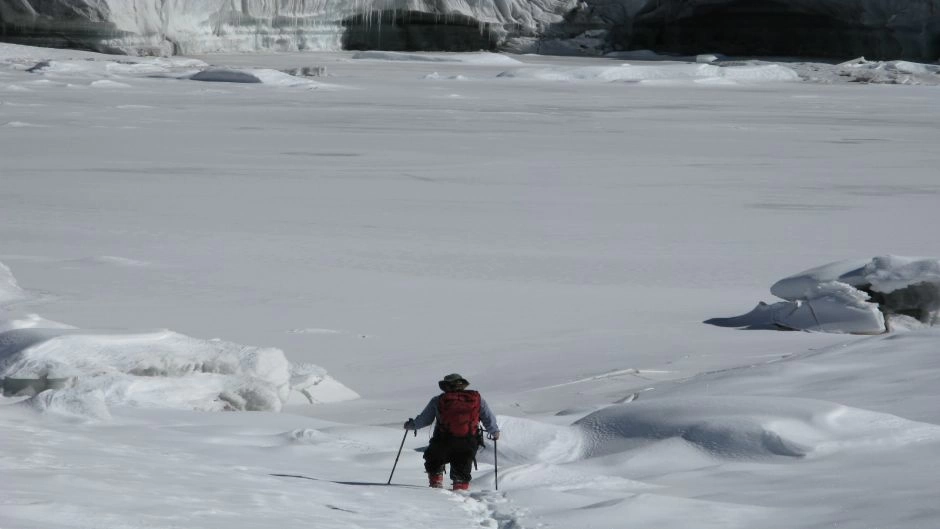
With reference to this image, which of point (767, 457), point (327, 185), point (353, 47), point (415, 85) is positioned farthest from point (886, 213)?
point (353, 47)

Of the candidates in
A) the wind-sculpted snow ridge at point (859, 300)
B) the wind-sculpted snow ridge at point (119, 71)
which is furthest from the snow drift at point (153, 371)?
the wind-sculpted snow ridge at point (119, 71)

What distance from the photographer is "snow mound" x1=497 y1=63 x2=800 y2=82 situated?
27.1m

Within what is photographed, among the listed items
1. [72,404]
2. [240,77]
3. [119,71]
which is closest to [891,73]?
[240,77]

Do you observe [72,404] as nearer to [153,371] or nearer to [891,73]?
[153,371]

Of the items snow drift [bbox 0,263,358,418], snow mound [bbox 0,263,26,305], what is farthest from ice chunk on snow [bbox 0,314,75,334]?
snow mound [bbox 0,263,26,305]

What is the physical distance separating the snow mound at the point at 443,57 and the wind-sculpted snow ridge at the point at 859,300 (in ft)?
81.9

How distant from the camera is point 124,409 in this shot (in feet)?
15.3

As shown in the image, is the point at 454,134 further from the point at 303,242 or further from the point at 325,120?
the point at 303,242

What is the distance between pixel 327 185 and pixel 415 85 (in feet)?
43.1

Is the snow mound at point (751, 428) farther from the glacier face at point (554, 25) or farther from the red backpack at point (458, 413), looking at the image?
the glacier face at point (554, 25)

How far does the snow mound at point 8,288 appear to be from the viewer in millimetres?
6487

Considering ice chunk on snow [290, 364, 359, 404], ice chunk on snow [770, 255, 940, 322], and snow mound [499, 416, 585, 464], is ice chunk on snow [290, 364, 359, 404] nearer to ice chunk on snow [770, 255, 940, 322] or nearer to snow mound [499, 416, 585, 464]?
snow mound [499, 416, 585, 464]

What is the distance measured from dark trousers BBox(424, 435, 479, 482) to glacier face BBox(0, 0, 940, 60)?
26.9m

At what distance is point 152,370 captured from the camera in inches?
198
